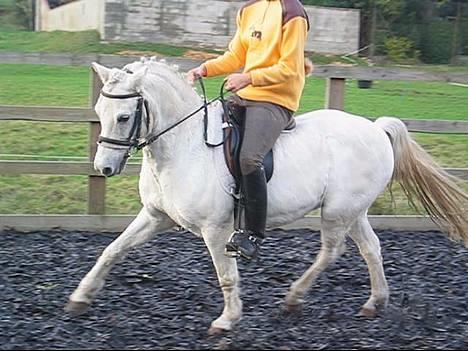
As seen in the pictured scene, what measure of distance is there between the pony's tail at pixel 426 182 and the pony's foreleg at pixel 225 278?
58.8 inches

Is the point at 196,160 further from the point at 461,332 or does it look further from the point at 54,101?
the point at 54,101

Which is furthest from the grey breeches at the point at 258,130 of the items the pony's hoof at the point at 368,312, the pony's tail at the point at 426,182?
the pony's hoof at the point at 368,312

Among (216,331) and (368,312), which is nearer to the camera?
(216,331)

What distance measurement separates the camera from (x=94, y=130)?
277 inches

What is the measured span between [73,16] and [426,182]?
89.7 ft

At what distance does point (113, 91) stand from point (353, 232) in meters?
1.88

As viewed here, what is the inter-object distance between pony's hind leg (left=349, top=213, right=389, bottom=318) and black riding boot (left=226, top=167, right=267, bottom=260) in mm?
847

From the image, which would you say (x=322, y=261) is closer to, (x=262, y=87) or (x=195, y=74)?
(x=262, y=87)

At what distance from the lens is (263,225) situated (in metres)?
4.69

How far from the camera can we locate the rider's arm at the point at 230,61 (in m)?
4.95

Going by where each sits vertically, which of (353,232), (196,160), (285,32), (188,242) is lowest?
(188,242)

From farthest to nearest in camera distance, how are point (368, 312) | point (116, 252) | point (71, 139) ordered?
point (71, 139)
point (368, 312)
point (116, 252)

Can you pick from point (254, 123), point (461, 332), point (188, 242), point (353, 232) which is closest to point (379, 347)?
point (461, 332)

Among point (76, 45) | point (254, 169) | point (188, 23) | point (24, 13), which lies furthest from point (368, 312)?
point (24, 13)
